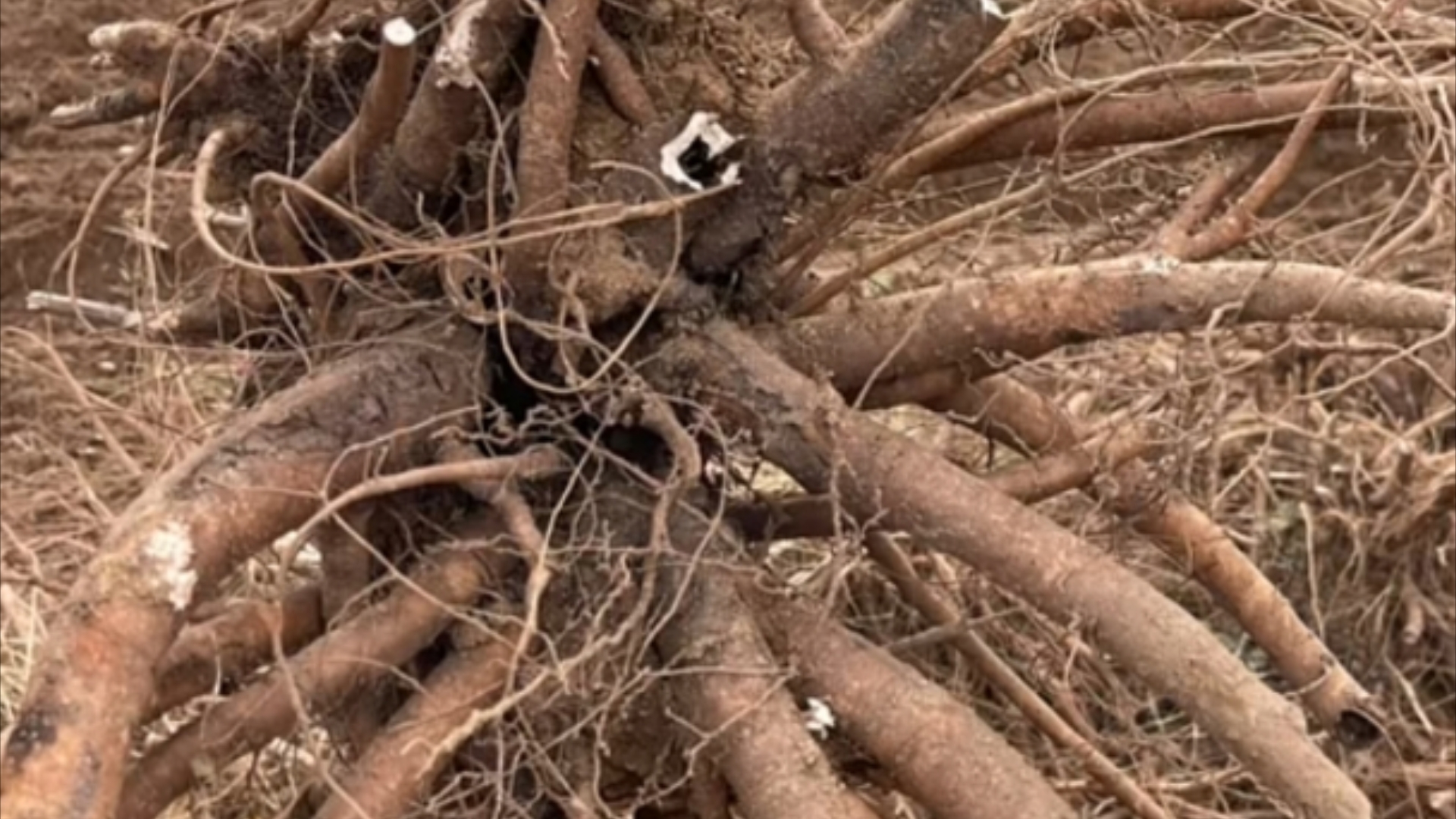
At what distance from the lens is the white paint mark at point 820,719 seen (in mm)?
1402

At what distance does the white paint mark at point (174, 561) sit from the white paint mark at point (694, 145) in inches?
15.5

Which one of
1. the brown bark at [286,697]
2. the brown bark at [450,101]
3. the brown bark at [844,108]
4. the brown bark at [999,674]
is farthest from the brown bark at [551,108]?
the brown bark at [999,674]

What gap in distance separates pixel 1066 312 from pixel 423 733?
515 millimetres

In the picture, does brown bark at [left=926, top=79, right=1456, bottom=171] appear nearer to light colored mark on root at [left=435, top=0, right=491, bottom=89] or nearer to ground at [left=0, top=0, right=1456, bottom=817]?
ground at [left=0, top=0, right=1456, bottom=817]

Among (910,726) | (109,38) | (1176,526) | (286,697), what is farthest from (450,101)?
(1176,526)

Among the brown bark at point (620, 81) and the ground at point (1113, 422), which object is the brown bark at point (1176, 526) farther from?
the brown bark at point (620, 81)

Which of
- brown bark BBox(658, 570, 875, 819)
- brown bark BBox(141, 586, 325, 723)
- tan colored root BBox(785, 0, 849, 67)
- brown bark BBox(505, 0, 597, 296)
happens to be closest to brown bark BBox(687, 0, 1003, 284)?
tan colored root BBox(785, 0, 849, 67)

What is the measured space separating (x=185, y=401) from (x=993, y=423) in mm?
662

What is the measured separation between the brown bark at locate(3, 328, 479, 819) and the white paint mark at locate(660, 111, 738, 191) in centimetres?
19

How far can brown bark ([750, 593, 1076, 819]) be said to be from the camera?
134 centimetres

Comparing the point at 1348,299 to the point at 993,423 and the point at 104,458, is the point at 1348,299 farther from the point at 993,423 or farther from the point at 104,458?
the point at 104,458

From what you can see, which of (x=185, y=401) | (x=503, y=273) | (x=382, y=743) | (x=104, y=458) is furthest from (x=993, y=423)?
(x=104, y=458)

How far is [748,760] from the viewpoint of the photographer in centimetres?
134

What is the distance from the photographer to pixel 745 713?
1.35 metres
